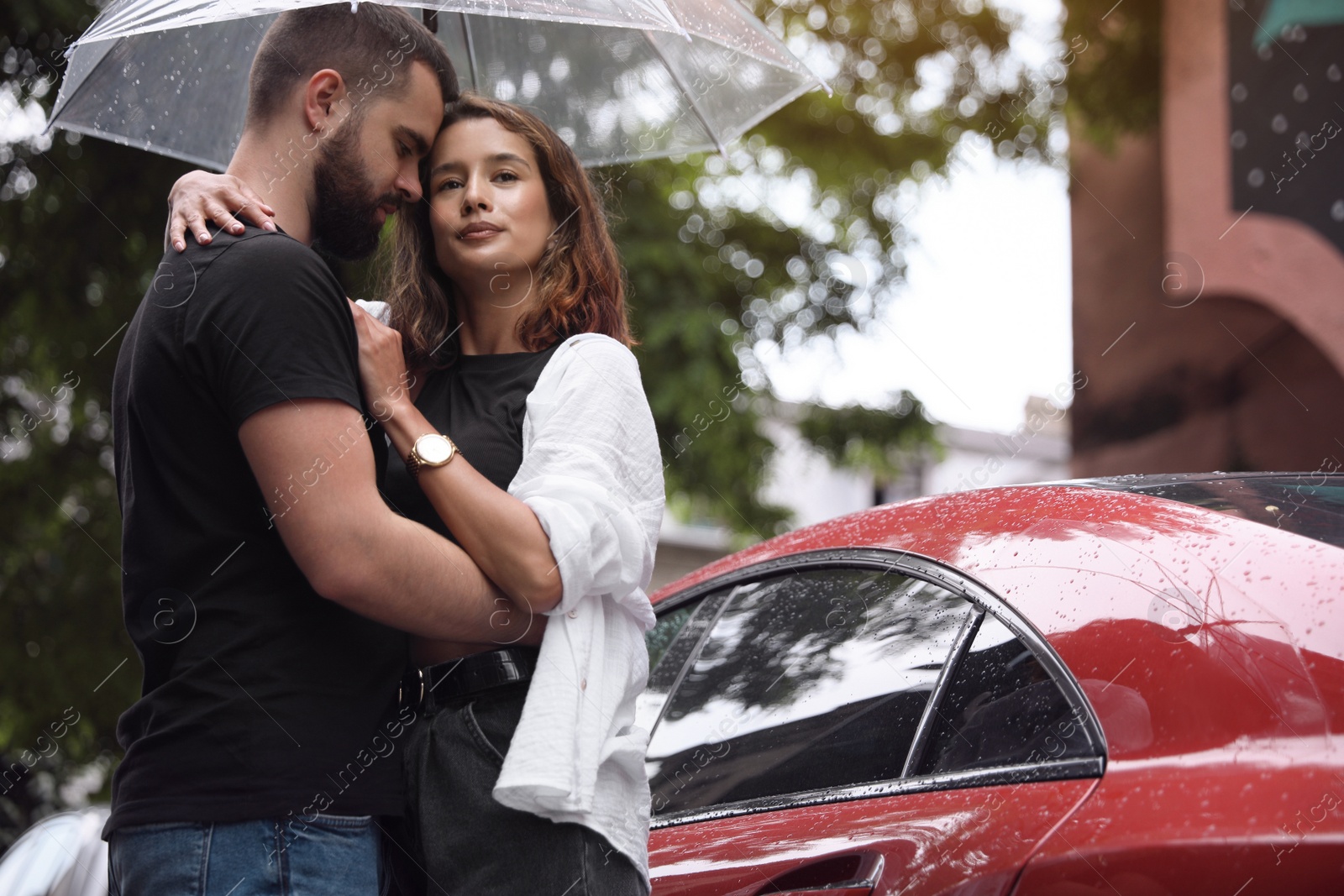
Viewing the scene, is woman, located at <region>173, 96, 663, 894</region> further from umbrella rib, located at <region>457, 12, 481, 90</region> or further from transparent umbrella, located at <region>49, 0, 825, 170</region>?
umbrella rib, located at <region>457, 12, 481, 90</region>

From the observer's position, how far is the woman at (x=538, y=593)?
5.32 ft

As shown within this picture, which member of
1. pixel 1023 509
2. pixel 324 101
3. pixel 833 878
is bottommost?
pixel 833 878

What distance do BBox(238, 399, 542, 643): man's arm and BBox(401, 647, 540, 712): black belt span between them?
0.65 feet

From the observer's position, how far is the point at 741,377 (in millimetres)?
7316

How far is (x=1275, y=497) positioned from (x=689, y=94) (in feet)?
4.84

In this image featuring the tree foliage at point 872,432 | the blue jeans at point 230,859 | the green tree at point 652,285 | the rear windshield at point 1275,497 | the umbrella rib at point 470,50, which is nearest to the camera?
the blue jeans at point 230,859

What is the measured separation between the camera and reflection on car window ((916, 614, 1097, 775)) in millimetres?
1756

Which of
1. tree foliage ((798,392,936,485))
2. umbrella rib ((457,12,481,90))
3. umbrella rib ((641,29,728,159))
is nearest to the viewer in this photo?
umbrella rib ((641,29,728,159))

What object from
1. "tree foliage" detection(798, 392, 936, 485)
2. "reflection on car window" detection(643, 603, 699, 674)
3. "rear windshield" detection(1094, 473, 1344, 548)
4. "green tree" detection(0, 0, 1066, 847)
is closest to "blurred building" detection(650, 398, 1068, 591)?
"green tree" detection(0, 0, 1066, 847)

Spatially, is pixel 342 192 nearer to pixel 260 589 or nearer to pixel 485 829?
pixel 260 589

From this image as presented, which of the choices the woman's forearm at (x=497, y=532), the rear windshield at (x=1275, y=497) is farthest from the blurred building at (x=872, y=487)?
the woman's forearm at (x=497, y=532)

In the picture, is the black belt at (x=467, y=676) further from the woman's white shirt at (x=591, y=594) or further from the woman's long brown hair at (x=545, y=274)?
the woman's long brown hair at (x=545, y=274)

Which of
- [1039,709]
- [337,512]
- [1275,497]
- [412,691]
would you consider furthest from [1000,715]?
[337,512]

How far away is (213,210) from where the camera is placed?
1.69m
